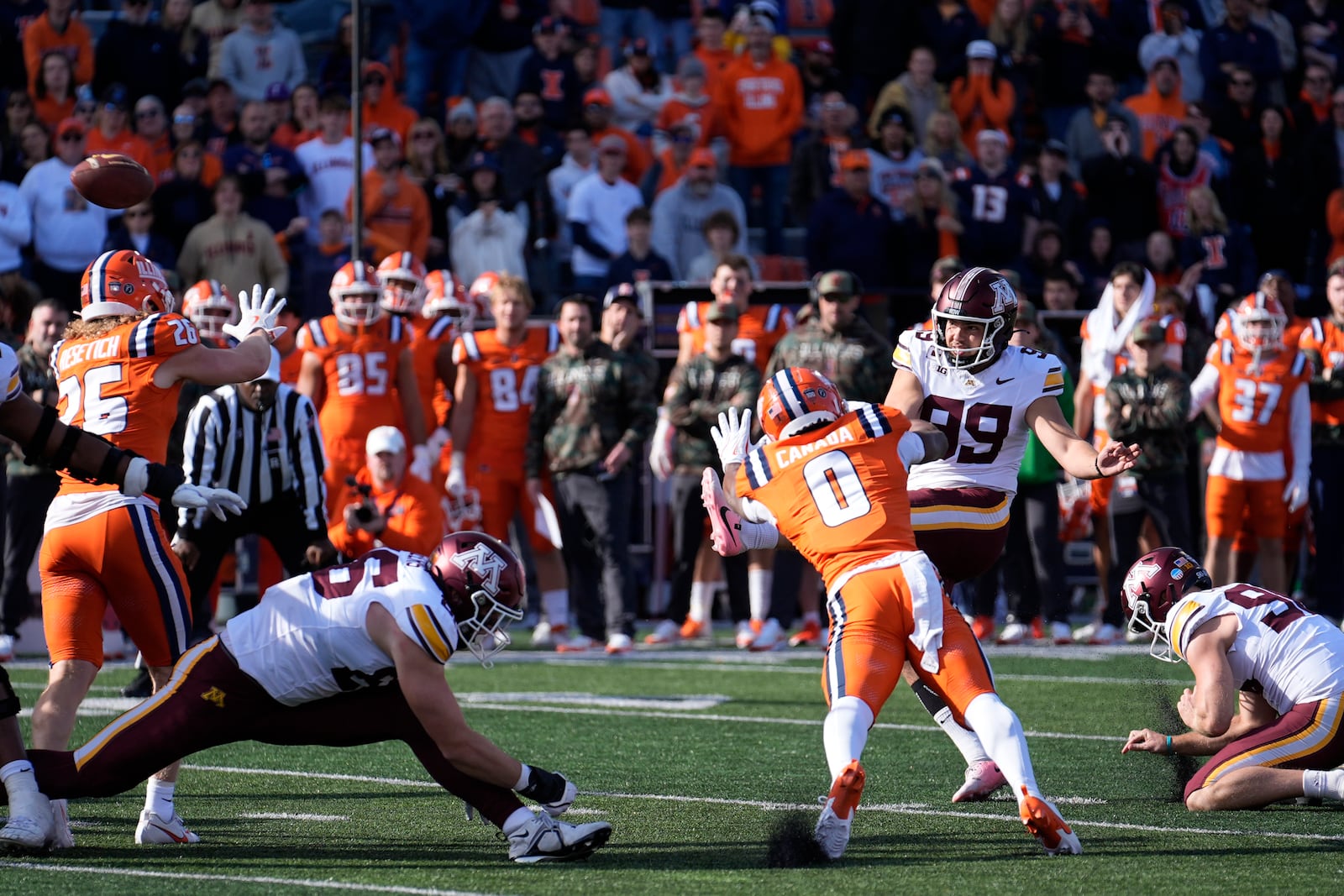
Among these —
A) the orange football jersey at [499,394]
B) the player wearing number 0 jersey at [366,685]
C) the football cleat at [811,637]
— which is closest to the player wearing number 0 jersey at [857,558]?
the player wearing number 0 jersey at [366,685]

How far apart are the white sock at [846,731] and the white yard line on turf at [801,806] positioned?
1.75ft

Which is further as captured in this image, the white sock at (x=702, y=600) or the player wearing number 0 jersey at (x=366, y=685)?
the white sock at (x=702, y=600)

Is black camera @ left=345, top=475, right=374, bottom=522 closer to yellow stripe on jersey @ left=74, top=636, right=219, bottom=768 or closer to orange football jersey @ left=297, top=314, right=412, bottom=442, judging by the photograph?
orange football jersey @ left=297, top=314, right=412, bottom=442

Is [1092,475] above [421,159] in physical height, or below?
below

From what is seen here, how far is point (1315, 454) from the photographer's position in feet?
36.7

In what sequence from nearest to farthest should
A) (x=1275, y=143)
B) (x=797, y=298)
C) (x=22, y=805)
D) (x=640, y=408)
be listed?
1. (x=22, y=805)
2. (x=640, y=408)
3. (x=797, y=298)
4. (x=1275, y=143)

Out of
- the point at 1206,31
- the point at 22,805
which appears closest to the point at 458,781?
the point at 22,805

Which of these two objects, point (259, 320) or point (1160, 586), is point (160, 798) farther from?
point (1160, 586)

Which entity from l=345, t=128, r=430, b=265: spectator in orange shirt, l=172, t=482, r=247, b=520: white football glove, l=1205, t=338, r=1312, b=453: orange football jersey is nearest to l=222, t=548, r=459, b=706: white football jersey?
l=172, t=482, r=247, b=520: white football glove

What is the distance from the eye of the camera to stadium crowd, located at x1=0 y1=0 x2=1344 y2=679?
34.3 feet

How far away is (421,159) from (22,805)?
925cm

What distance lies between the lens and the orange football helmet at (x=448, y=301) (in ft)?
37.7

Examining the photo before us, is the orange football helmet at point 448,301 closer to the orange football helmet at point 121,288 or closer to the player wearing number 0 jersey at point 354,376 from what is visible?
the player wearing number 0 jersey at point 354,376

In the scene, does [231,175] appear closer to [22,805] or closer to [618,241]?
[618,241]
